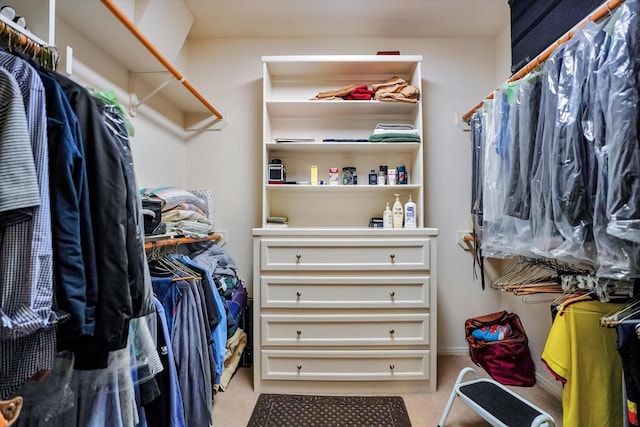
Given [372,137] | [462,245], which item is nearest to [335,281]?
[372,137]

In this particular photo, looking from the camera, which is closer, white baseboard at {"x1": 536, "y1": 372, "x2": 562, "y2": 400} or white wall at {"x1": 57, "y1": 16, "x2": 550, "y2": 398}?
white baseboard at {"x1": 536, "y1": 372, "x2": 562, "y2": 400}

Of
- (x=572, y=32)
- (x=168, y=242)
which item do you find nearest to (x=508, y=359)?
(x=572, y=32)

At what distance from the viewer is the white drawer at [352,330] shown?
6.59 feet

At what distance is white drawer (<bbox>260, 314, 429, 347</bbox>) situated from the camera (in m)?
2.01

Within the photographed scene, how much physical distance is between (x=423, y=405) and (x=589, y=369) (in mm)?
985

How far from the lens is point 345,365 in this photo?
2.02 metres

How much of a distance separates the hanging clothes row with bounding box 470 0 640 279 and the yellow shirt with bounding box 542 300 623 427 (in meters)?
0.24

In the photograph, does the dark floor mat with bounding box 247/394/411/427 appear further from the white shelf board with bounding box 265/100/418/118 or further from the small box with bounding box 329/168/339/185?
the white shelf board with bounding box 265/100/418/118

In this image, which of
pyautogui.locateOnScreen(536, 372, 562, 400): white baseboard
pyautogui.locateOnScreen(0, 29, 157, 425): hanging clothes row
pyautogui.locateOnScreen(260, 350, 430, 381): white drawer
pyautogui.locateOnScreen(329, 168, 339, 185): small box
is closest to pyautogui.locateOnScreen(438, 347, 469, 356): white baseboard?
pyautogui.locateOnScreen(536, 372, 562, 400): white baseboard

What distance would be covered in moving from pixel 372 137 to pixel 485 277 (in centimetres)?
142

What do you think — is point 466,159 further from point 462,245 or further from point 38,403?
point 38,403

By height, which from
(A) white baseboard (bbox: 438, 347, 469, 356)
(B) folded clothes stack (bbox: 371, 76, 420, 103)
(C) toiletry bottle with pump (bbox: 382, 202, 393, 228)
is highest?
(B) folded clothes stack (bbox: 371, 76, 420, 103)

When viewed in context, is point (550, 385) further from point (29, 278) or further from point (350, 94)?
point (29, 278)

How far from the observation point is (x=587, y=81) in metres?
1.05
